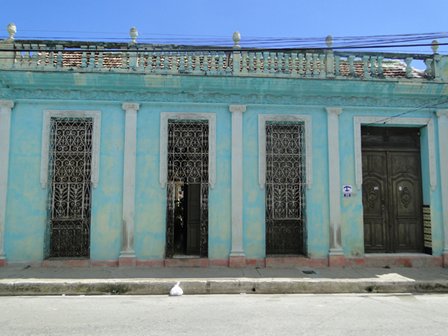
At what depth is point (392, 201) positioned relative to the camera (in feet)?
28.6

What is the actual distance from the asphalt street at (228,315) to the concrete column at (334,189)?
1.69 m

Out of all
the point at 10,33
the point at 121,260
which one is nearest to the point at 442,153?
the point at 121,260

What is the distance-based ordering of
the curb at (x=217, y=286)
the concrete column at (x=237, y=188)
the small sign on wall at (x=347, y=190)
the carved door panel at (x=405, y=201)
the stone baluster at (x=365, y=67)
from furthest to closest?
the carved door panel at (x=405, y=201) < the stone baluster at (x=365, y=67) < the small sign on wall at (x=347, y=190) < the concrete column at (x=237, y=188) < the curb at (x=217, y=286)

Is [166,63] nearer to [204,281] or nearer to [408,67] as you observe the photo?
[204,281]

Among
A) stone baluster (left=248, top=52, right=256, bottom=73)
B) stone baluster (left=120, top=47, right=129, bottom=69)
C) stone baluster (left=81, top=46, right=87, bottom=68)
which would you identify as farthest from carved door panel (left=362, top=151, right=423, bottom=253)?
stone baluster (left=81, top=46, right=87, bottom=68)

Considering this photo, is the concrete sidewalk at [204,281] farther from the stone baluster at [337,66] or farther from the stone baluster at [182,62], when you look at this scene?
the stone baluster at [337,66]

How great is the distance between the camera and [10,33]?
8.13m

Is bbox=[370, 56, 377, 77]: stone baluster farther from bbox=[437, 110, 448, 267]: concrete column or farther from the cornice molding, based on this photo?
bbox=[437, 110, 448, 267]: concrete column

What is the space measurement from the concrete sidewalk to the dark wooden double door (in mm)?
1136

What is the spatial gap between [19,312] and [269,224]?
4983mm

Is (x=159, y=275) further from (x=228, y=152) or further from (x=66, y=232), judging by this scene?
(x=228, y=152)

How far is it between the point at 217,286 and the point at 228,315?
1.59 metres

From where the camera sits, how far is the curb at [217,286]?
252 inches

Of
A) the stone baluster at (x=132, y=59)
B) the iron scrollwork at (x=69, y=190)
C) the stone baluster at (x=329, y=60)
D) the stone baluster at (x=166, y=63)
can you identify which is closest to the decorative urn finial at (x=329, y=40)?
the stone baluster at (x=329, y=60)
